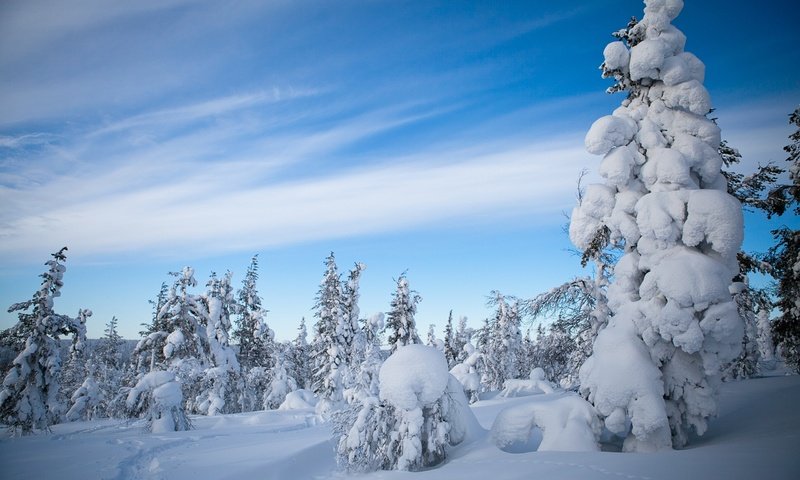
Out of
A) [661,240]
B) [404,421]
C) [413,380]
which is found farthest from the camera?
[413,380]

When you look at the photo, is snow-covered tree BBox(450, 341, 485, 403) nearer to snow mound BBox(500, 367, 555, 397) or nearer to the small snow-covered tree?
snow mound BBox(500, 367, 555, 397)

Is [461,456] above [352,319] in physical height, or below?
below

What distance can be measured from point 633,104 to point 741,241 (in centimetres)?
Result: 440

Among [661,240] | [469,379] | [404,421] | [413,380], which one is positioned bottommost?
[469,379]

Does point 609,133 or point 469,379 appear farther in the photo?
point 469,379

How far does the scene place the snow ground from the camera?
22.6 ft

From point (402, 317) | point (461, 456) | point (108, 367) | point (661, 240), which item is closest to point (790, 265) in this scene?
point (661, 240)

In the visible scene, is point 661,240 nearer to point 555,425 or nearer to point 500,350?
point 555,425

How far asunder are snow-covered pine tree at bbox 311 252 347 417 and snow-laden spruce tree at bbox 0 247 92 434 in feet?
49.4

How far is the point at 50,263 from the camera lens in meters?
21.7

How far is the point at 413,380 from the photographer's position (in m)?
11.3

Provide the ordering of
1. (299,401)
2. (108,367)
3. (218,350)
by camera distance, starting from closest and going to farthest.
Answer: (218,350), (299,401), (108,367)

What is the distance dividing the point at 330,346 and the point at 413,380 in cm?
2176

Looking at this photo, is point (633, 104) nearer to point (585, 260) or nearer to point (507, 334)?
point (585, 260)
